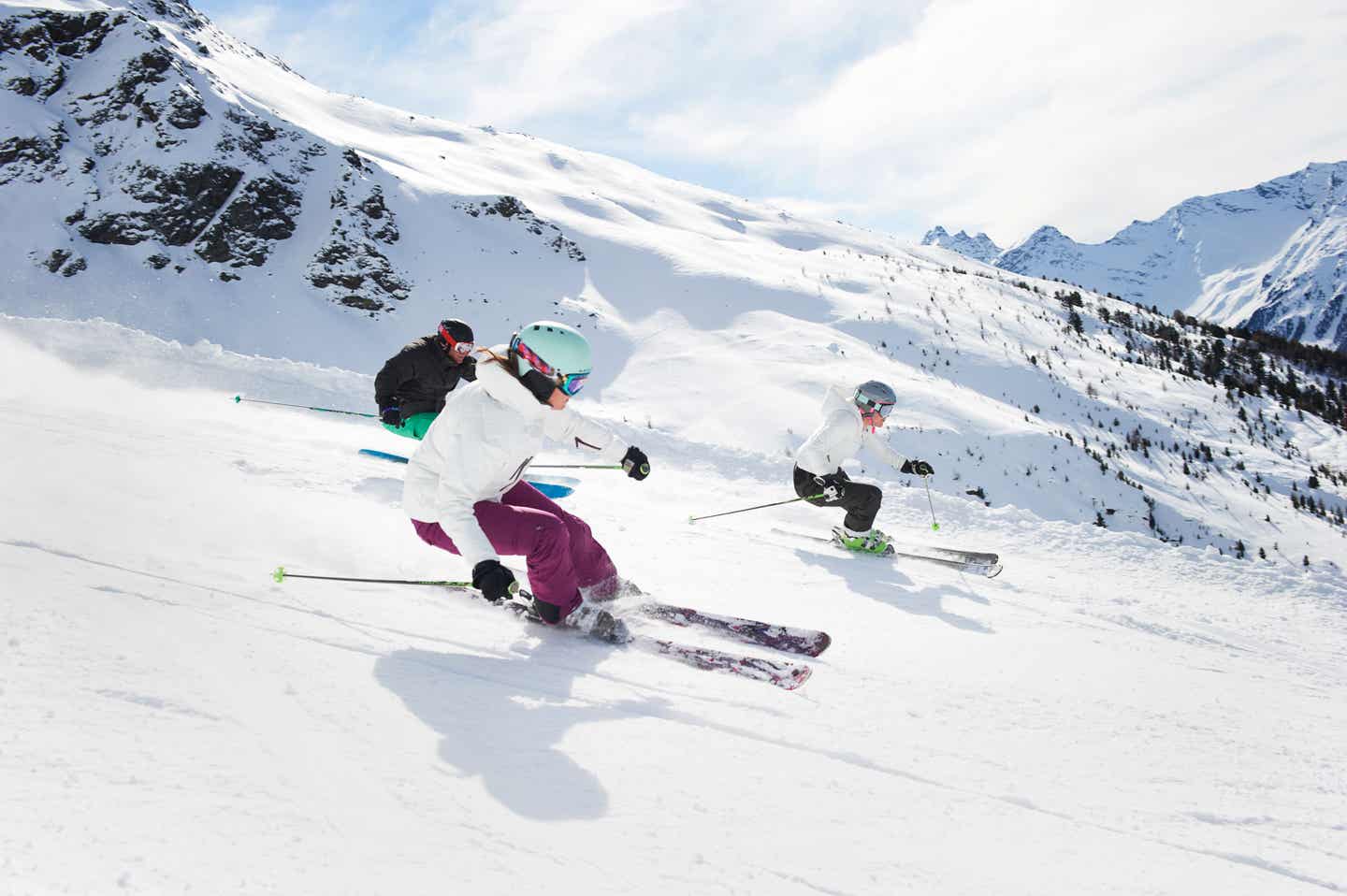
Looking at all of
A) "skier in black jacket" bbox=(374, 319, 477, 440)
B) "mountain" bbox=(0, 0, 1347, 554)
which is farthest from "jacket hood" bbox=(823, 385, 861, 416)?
"mountain" bbox=(0, 0, 1347, 554)

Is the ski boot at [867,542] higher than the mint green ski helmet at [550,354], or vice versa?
the mint green ski helmet at [550,354]

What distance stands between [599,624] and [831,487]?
13.1ft

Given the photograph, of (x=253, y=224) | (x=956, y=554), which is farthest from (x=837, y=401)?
(x=253, y=224)

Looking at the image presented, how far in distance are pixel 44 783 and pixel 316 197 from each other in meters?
25.0

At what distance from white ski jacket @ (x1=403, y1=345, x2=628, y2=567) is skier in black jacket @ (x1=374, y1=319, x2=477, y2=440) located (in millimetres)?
3644

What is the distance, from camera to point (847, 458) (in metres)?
7.58

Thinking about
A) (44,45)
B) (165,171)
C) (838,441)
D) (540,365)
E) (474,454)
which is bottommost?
(474,454)

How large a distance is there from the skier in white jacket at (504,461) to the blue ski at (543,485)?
124 inches

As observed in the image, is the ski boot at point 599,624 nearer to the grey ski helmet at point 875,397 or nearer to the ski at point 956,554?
the ski at point 956,554

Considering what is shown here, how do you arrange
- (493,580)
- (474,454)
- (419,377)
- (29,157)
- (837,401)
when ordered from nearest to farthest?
(493,580) → (474,454) → (837,401) → (419,377) → (29,157)

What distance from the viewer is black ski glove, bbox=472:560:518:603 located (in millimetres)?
3600

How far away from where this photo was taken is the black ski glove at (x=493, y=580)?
11.8ft

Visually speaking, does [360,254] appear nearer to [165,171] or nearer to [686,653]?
[165,171]

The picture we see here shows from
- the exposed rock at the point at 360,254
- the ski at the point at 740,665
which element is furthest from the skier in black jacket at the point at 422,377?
the exposed rock at the point at 360,254
